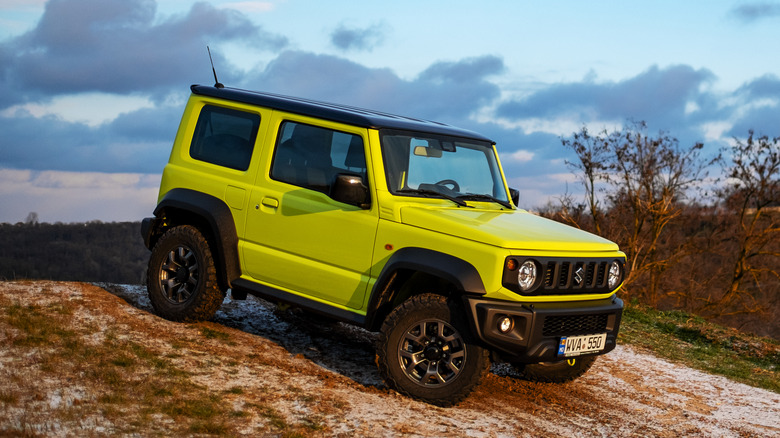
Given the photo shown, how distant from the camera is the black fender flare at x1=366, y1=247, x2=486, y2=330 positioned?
558cm

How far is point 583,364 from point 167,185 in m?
4.50

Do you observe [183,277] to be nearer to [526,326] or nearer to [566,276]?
[526,326]

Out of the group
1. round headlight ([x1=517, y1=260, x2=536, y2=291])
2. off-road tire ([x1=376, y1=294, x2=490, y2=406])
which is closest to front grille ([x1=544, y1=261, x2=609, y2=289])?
round headlight ([x1=517, y1=260, x2=536, y2=291])

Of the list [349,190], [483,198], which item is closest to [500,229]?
[483,198]

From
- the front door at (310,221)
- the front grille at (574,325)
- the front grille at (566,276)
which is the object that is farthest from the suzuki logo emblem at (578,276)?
the front door at (310,221)

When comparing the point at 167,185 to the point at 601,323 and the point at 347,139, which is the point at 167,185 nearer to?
the point at 347,139

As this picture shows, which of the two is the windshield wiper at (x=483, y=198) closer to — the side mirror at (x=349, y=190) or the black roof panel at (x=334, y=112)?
the black roof panel at (x=334, y=112)

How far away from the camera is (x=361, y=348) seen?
795 centimetres

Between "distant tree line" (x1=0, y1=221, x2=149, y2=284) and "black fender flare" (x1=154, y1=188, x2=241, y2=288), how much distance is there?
1556 inches

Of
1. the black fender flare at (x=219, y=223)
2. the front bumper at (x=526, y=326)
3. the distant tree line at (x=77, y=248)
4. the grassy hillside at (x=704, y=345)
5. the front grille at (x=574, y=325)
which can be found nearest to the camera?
the front bumper at (x=526, y=326)

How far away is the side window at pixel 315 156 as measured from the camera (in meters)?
6.39

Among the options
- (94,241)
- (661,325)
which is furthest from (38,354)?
(94,241)

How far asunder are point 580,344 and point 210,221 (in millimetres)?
3576

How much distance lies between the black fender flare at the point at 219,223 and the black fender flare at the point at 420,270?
168 centimetres
